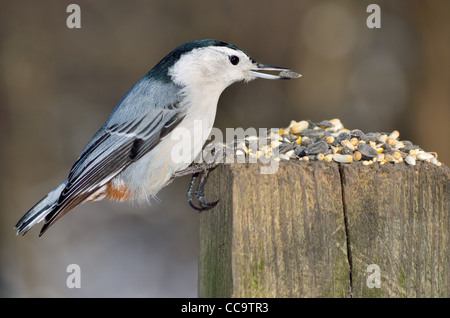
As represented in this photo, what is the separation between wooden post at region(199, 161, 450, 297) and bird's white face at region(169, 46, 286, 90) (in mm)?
985

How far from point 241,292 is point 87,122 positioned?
12.2 feet

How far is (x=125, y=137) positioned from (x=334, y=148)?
102cm

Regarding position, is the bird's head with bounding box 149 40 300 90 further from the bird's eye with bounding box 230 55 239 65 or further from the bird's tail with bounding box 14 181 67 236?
the bird's tail with bounding box 14 181 67 236

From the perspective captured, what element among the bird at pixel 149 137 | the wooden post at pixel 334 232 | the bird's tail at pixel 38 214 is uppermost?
the bird at pixel 149 137

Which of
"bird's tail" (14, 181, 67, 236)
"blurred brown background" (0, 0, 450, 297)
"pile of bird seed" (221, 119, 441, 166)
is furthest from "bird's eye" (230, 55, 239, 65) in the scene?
"blurred brown background" (0, 0, 450, 297)

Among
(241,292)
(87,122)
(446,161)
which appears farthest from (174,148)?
(87,122)

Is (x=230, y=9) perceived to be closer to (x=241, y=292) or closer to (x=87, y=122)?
(x=87, y=122)

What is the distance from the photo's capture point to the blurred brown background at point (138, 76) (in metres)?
4.41

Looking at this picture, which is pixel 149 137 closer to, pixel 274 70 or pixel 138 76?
pixel 274 70

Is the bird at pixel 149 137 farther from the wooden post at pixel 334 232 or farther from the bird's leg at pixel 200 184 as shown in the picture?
the wooden post at pixel 334 232

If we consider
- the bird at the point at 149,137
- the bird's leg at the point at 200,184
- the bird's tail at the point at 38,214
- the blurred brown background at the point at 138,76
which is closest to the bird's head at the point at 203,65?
the bird at the point at 149,137

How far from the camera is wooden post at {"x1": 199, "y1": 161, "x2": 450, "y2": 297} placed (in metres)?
1.60

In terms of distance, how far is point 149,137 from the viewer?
249 centimetres

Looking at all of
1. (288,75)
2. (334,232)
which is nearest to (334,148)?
(334,232)
